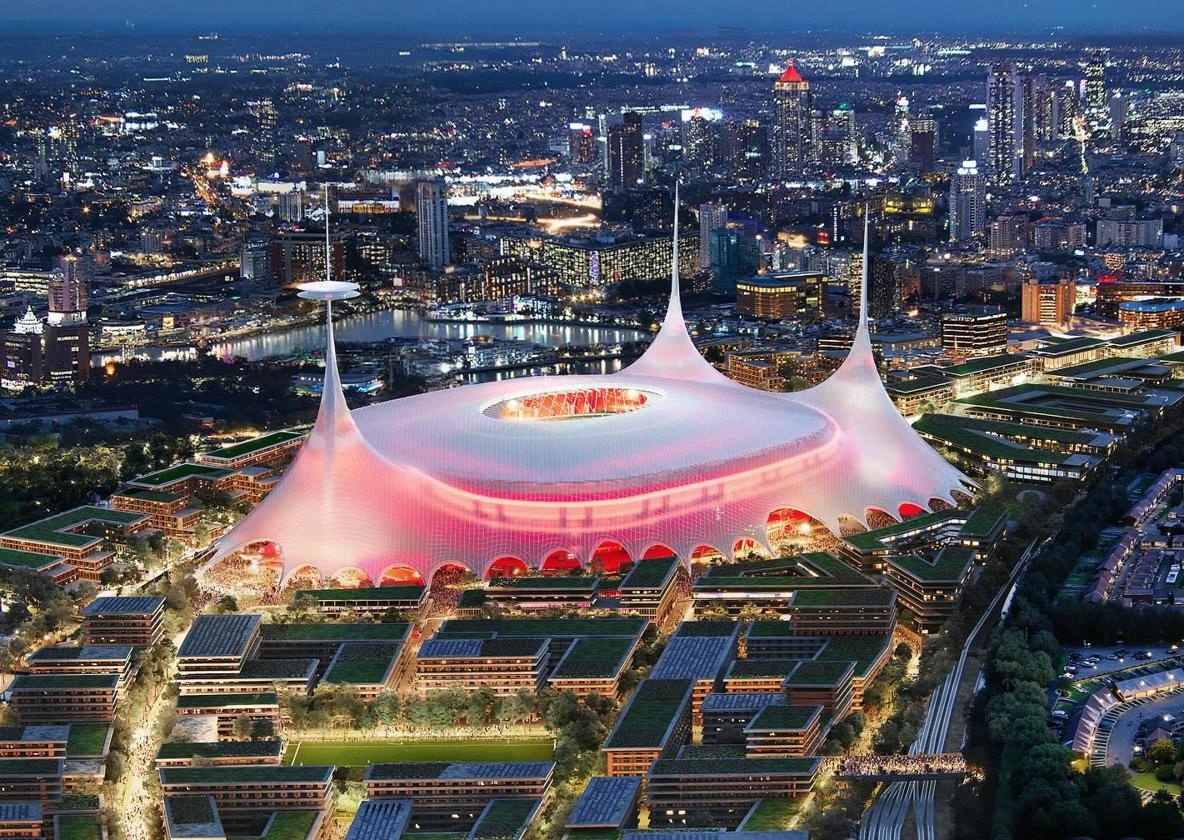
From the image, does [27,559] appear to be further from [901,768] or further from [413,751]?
[901,768]

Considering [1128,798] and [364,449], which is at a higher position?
[364,449]

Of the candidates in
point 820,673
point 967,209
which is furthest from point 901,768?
point 967,209

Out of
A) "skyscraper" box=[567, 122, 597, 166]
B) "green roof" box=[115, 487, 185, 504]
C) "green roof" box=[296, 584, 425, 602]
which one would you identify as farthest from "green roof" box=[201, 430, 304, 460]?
"skyscraper" box=[567, 122, 597, 166]

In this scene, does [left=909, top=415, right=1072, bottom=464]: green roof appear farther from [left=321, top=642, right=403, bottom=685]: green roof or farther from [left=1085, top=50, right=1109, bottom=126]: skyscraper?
[left=1085, top=50, right=1109, bottom=126]: skyscraper

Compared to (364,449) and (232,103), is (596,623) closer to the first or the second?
(364,449)

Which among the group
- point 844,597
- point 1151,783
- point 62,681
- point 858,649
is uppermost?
point 844,597

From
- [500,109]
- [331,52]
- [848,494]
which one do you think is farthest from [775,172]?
[848,494]
